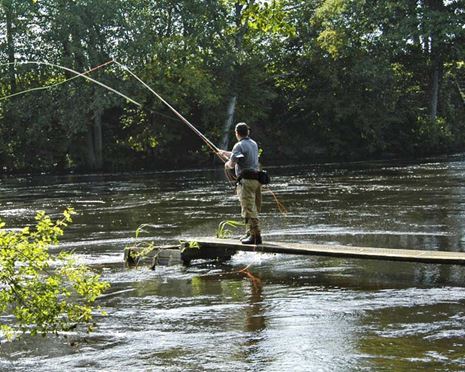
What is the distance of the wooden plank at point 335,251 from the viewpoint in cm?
923

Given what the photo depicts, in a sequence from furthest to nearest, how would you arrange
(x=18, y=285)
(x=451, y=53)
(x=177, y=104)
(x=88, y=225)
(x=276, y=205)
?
(x=451, y=53)
(x=177, y=104)
(x=276, y=205)
(x=88, y=225)
(x=18, y=285)

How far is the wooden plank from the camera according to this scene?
30.3ft

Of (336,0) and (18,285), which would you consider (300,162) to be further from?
(18,285)

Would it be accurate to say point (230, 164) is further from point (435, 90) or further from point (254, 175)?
point (435, 90)

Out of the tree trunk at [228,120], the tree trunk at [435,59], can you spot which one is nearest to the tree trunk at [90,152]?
the tree trunk at [228,120]

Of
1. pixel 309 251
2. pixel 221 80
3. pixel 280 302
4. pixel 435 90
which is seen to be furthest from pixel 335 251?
pixel 435 90

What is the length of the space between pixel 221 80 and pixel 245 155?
107ft

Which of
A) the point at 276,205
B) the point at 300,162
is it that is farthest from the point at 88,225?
the point at 300,162

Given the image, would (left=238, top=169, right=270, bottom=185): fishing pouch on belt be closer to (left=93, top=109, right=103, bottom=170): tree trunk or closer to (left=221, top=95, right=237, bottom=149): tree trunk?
(left=93, top=109, right=103, bottom=170): tree trunk

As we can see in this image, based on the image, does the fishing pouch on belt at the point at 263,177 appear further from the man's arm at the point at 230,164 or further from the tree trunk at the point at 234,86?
the tree trunk at the point at 234,86

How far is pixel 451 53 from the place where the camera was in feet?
148

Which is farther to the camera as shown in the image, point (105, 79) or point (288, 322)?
point (105, 79)

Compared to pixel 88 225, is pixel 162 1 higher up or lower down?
higher up

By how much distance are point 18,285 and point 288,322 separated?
3.01m
